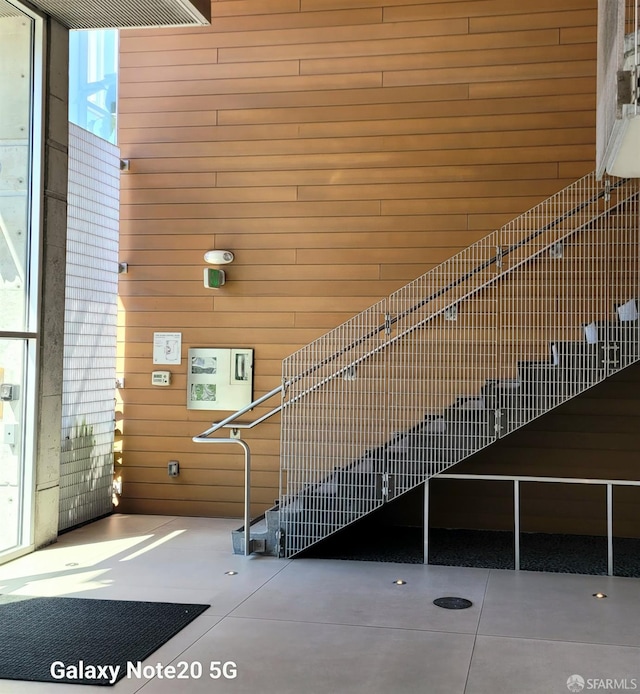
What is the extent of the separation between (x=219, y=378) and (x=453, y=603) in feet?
12.0

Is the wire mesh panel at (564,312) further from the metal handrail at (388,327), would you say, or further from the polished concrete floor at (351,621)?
the polished concrete floor at (351,621)

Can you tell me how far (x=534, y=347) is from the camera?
6.09 meters

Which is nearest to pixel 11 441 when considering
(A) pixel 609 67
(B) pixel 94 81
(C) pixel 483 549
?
(B) pixel 94 81

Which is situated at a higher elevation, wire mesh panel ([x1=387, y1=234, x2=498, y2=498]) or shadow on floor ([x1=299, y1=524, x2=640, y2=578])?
wire mesh panel ([x1=387, y1=234, x2=498, y2=498])

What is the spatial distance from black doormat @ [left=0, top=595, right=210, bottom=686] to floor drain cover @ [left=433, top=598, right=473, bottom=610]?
1496 millimetres

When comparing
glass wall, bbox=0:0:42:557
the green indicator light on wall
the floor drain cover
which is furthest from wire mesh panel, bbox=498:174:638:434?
glass wall, bbox=0:0:42:557

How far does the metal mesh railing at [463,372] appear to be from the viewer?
19.4ft

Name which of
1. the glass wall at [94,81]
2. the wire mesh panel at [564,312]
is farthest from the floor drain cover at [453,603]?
the glass wall at [94,81]

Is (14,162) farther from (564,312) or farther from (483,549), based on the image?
(483,549)

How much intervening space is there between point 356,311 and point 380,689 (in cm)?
440

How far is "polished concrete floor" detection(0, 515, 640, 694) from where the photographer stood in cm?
394

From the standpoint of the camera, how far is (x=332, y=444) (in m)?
6.27

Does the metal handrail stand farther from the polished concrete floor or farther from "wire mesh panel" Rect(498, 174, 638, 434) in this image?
the polished concrete floor

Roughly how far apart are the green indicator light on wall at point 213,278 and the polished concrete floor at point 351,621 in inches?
97.7
